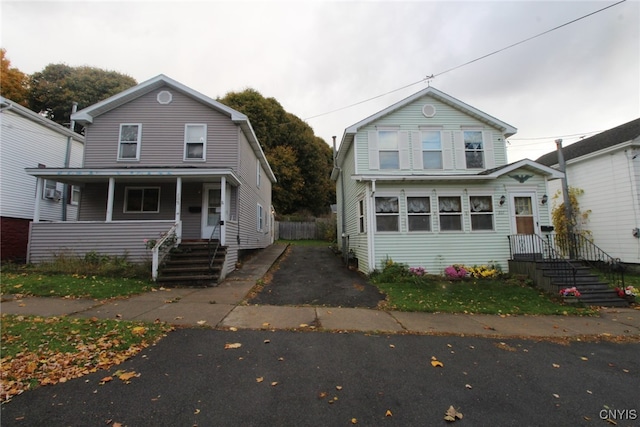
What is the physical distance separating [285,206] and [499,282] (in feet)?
77.0

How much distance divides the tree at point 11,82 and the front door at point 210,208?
2299 centimetres

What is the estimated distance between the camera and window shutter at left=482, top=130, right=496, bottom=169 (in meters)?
12.1

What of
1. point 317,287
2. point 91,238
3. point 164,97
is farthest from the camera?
point 164,97

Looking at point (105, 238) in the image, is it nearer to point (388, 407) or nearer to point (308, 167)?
point (388, 407)

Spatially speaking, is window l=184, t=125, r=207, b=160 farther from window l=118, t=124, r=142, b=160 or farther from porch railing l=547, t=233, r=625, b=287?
porch railing l=547, t=233, r=625, b=287

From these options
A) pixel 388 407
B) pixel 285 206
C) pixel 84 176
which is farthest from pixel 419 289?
pixel 285 206

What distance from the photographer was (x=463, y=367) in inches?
155

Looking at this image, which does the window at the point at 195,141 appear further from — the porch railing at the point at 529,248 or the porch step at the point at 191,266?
the porch railing at the point at 529,248

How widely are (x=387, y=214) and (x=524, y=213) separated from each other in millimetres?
5454

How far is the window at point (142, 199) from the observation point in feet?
39.8

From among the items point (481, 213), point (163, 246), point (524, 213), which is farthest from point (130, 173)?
point (524, 213)

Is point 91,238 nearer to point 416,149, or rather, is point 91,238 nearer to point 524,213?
point 416,149

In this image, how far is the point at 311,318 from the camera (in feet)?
19.6

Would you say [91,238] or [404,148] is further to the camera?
[404,148]
